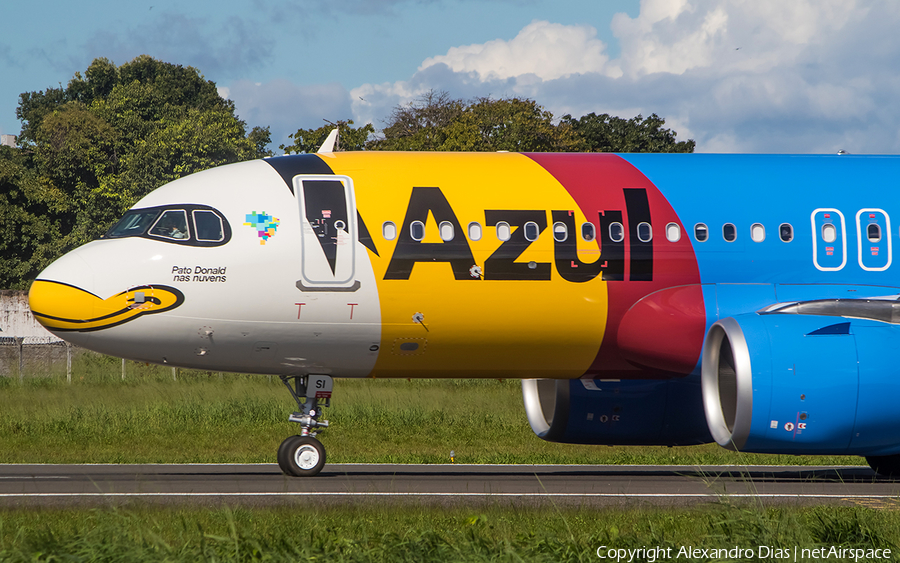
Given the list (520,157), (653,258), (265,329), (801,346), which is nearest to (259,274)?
(265,329)

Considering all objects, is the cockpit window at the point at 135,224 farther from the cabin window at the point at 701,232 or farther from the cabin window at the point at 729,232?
the cabin window at the point at 729,232

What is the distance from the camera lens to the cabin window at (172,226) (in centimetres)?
1441

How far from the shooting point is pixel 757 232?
15336mm

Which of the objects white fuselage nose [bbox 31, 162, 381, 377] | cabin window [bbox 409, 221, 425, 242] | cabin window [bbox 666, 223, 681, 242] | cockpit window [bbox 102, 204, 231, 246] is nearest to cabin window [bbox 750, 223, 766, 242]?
cabin window [bbox 666, 223, 681, 242]

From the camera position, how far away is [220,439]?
72.2 feet

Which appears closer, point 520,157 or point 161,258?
point 161,258

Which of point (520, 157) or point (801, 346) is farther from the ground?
point (520, 157)

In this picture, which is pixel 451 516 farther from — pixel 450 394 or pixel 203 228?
pixel 450 394

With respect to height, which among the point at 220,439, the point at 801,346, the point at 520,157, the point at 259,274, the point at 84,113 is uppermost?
the point at 84,113

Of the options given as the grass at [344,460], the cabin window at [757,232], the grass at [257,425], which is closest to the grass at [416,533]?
the grass at [344,460]

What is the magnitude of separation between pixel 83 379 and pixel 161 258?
1859 centimetres

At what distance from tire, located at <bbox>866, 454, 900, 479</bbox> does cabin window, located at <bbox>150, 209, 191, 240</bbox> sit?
457 inches

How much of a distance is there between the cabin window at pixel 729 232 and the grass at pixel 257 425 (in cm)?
635

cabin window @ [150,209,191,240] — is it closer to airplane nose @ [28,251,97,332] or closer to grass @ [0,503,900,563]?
airplane nose @ [28,251,97,332]
